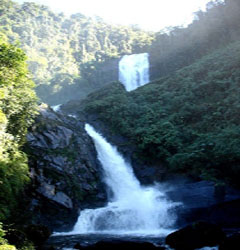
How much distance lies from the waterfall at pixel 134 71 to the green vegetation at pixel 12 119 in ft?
80.9

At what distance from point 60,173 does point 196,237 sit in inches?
361

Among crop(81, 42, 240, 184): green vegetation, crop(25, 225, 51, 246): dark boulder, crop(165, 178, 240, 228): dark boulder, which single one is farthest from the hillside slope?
crop(25, 225, 51, 246): dark boulder

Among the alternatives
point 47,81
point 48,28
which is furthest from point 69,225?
point 48,28

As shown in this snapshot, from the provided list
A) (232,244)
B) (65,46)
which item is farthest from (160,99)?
(65,46)

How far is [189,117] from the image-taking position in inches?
869

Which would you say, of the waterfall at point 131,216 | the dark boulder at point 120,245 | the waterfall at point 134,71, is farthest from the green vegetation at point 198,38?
the dark boulder at point 120,245

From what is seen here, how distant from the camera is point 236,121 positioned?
62.3 feet

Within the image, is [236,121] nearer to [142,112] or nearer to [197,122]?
[197,122]

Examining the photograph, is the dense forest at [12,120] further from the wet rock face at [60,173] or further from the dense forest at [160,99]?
the wet rock face at [60,173]

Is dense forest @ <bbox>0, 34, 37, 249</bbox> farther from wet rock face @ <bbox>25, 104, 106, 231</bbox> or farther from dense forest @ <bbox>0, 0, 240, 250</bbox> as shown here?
wet rock face @ <bbox>25, 104, 106, 231</bbox>

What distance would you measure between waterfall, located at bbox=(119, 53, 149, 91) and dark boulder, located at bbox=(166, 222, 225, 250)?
28062mm

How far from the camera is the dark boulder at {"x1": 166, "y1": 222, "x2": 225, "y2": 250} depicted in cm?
1114

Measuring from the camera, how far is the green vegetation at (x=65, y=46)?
154 ft

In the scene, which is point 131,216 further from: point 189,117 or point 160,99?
point 160,99
